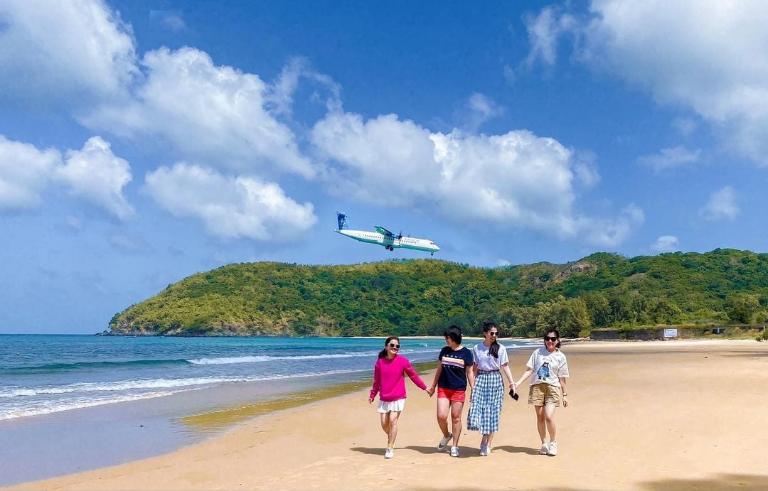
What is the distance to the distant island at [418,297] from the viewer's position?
410ft

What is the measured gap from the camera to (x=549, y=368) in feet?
29.1

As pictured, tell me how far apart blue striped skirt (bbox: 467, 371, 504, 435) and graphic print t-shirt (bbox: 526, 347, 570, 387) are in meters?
0.53

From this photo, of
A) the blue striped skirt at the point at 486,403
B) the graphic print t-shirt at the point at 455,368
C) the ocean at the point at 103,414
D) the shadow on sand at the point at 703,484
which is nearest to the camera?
the shadow on sand at the point at 703,484

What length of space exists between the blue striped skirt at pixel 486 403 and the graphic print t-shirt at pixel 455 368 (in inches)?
8.8

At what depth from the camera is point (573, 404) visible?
1383 cm

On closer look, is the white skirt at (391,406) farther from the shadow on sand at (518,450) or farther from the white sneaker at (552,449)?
the white sneaker at (552,449)

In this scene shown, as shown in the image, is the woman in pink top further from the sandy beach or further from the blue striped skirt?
the blue striped skirt

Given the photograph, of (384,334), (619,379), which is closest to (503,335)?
(384,334)

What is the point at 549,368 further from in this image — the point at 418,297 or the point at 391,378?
the point at 418,297

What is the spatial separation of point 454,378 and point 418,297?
183904 millimetres

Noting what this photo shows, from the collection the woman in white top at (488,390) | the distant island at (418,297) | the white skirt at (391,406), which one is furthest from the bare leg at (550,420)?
the distant island at (418,297)

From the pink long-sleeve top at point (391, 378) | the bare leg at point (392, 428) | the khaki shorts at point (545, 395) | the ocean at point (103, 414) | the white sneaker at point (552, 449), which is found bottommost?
the ocean at point (103, 414)

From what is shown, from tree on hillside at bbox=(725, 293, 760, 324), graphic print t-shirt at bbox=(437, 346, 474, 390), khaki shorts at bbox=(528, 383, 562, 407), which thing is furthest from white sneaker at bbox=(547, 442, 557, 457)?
tree on hillside at bbox=(725, 293, 760, 324)

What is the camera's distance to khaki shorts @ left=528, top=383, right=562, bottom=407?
8.85 meters
